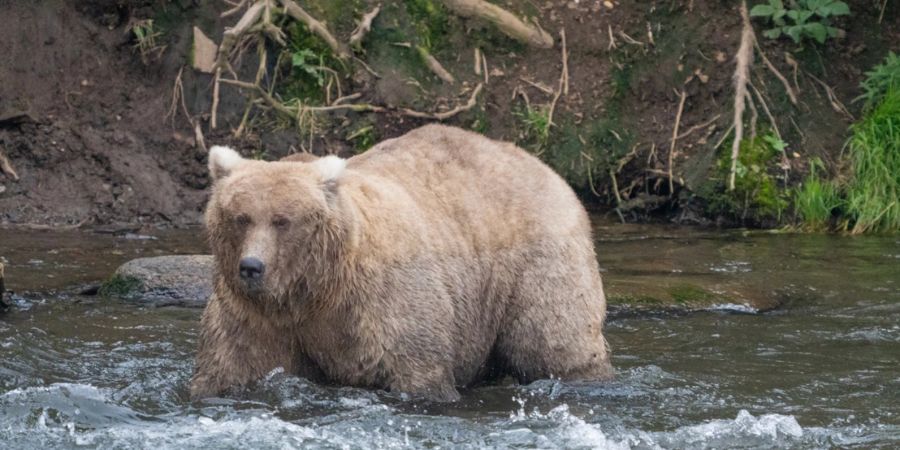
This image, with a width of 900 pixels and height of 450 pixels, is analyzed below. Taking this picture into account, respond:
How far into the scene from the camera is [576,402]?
7.51 metres

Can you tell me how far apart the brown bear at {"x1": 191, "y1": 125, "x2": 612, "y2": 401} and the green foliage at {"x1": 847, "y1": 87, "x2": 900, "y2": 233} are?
17.3ft

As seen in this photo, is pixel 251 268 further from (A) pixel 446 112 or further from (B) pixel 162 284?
(A) pixel 446 112

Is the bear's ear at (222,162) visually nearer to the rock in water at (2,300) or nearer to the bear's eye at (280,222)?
the bear's eye at (280,222)

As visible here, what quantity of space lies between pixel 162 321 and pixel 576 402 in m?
3.14

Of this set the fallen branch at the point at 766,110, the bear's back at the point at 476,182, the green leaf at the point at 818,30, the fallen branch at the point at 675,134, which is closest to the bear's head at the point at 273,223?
the bear's back at the point at 476,182

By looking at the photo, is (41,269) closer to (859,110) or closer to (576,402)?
(576,402)

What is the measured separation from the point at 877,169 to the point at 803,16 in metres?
1.57

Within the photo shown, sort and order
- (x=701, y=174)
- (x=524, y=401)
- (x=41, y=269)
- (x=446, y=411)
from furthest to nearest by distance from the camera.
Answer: (x=701, y=174)
(x=41, y=269)
(x=524, y=401)
(x=446, y=411)

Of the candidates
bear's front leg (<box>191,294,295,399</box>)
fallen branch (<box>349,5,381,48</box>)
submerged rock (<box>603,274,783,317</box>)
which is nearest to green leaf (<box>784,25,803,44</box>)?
submerged rock (<box>603,274,783,317</box>)

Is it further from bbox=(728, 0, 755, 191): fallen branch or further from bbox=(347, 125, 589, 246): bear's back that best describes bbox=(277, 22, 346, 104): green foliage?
bbox=(347, 125, 589, 246): bear's back

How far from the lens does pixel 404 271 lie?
693 cm

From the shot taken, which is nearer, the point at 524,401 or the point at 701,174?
the point at 524,401

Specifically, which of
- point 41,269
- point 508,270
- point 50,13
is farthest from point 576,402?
point 50,13

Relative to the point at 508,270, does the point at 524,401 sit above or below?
below
